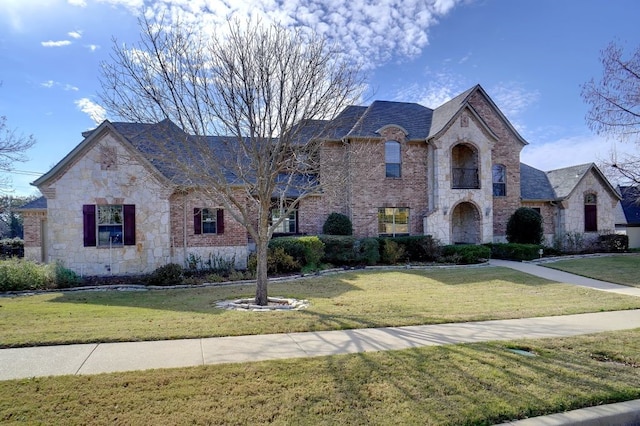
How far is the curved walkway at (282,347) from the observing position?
4941 mm

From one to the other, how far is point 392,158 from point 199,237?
11.2m

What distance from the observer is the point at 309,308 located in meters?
9.21

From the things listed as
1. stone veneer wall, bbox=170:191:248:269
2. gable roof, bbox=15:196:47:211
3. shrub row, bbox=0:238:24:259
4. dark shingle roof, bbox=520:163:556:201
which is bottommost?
shrub row, bbox=0:238:24:259

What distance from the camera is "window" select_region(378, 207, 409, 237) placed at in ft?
70.0

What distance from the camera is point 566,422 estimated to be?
3.98 m

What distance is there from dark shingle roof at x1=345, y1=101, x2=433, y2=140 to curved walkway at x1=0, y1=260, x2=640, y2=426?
1437cm

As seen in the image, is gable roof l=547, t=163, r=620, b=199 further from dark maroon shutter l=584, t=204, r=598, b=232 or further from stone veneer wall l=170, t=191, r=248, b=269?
stone veneer wall l=170, t=191, r=248, b=269

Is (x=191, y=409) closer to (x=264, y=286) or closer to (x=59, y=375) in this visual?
(x=59, y=375)

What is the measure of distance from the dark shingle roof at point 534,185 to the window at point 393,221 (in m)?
8.20

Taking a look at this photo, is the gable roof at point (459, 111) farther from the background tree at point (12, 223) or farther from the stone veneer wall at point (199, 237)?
the background tree at point (12, 223)

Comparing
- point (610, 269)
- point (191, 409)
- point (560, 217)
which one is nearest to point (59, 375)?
point (191, 409)

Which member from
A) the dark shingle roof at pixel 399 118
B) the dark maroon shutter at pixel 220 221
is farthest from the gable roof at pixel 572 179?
the dark maroon shutter at pixel 220 221

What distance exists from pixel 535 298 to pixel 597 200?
59.6 ft

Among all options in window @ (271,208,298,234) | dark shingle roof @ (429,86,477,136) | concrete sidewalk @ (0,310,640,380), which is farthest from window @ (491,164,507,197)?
concrete sidewalk @ (0,310,640,380)
